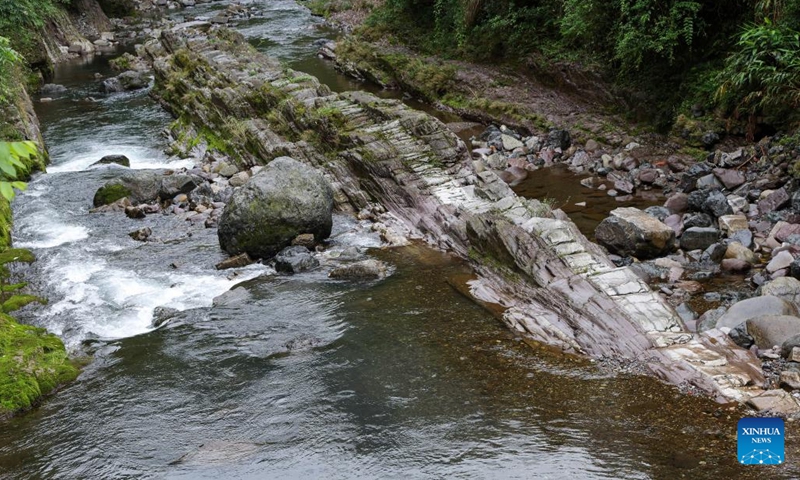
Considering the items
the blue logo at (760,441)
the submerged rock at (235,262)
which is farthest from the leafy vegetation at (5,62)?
the blue logo at (760,441)

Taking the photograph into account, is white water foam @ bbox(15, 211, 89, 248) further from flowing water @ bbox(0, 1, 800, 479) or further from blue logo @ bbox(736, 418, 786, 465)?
blue logo @ bbox(736, 418, 786, 465)

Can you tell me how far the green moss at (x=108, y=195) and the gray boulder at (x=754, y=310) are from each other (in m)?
14.3

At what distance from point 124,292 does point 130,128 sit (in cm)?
1399

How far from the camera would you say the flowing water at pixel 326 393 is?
792cm

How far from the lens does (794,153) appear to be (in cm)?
1491

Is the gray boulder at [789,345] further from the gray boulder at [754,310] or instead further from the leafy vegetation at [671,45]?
the leafy vegetation at [671,45]

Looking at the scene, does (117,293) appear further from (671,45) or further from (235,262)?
(671,45)

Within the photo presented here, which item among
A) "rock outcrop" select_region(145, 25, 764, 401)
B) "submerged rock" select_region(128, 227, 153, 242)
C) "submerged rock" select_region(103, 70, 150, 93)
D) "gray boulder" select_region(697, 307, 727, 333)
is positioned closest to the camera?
"rock outcrop" select_region(145, 25, 764, 401)

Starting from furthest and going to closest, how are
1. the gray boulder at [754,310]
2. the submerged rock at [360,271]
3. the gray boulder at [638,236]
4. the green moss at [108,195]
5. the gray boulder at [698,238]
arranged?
the green moss at [108,195], the gray boulder at [698,238], the gray boulder at [638,236], the submerged rock at [360,271], the gray boulder at [754,310]

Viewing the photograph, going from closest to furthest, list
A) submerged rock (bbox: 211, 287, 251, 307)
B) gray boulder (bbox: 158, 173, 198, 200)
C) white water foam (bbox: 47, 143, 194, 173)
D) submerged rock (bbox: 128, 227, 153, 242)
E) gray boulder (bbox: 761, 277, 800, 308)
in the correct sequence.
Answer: gray boulder (bbox: 761, 277, 800, 308) < submerged rock (bbox: 211, 287, 251, 307) < submerged rock (bbox: 128, 227, 153, 242) < gray boulder (bbox: 158, 173, 198, 200) < white water foam (bbox: 47, 143, 194, 173)

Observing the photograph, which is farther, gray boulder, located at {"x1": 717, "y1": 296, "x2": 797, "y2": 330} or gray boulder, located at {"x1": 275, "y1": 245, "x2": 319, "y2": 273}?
gray boulder, located at {"x1": 275, "y1": 245, "x2": 319, "y2": 273}

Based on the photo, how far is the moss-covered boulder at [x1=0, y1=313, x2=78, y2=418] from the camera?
31.0ft

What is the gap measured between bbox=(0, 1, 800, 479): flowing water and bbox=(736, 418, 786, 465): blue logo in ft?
0.43

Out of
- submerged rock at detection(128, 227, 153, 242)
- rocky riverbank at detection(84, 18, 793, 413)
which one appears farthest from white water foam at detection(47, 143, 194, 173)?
submerged rock at detection(128, 227, 153, 242)
